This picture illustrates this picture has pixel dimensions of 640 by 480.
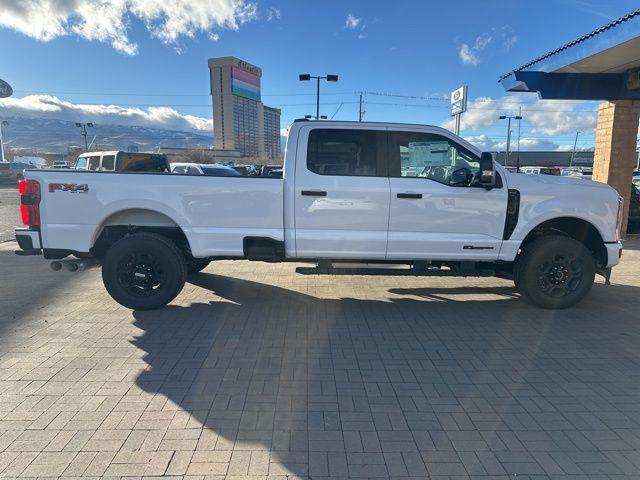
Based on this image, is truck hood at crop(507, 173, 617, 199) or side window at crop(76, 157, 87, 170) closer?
truck hood at crop(507, 173, 617, 199)

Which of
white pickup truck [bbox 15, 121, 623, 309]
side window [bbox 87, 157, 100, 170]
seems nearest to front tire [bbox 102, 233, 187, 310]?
white pickup truck [bbox 15, 121, 623, 309]

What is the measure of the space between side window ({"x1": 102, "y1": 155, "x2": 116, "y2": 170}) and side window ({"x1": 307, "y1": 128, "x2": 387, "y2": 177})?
9.62m

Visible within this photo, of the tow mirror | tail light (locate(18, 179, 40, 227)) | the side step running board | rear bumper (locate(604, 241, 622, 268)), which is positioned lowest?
the side step running board

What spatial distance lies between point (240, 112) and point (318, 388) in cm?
9546

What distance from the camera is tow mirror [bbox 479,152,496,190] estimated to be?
15.1 ft

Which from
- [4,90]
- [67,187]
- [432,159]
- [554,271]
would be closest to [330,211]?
[432,159]

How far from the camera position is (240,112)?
304 feet

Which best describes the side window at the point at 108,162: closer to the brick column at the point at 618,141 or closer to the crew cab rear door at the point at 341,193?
the crew cab rear door at the point at 341,193

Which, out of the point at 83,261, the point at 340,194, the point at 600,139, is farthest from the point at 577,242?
the point at 600,139

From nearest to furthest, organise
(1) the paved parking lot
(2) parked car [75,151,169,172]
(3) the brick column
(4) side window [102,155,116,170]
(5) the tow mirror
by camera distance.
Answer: (1) the paved parking lot, (5) the tow mirror, (3) the brick column, (2) parked car [75,151,169,172], (4) side window [102,155,116,170]

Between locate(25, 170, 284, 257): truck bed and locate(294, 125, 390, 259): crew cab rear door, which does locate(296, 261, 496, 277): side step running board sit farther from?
locate(25, 170, 284, 257): truck bed

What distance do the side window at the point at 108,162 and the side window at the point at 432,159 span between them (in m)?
10.3

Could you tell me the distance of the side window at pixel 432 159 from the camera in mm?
4953

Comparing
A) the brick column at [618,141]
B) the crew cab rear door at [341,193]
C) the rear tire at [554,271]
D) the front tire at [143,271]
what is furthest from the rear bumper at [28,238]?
the brick column at [618,141]
